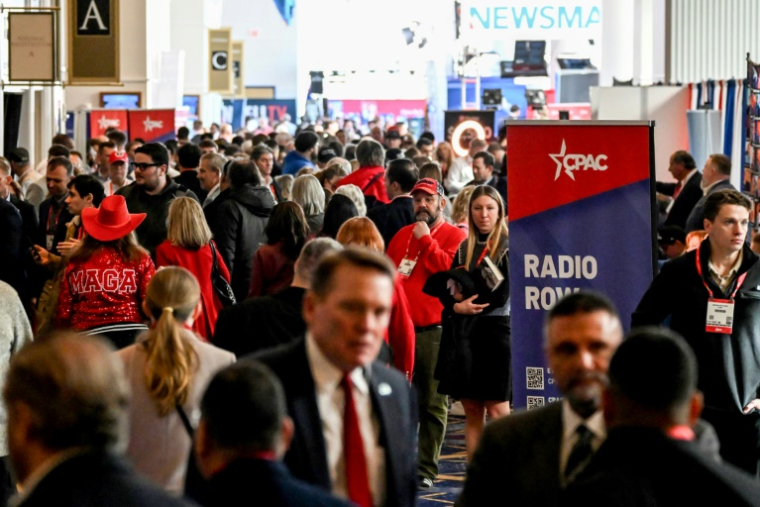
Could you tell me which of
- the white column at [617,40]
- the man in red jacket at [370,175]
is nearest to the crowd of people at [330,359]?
the man in red jacket at [370,175]

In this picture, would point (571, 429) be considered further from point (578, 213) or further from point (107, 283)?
point (107, 283)

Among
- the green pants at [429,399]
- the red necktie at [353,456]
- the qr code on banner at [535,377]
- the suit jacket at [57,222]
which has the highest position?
the suit jacket at [57,222]

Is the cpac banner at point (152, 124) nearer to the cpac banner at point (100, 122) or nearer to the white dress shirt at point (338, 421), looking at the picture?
the cpac banner at point (100, 122)

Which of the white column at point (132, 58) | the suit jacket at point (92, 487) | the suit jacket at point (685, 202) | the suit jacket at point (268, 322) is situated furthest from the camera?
the white column at point (132, 58)

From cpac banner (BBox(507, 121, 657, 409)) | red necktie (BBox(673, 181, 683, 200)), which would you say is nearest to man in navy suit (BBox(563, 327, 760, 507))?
cpac banner (BBox(507, 121, 657, 409))

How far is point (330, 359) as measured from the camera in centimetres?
334

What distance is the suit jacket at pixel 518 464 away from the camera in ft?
10.5

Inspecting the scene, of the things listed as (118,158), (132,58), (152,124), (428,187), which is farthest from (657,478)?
(132,58)

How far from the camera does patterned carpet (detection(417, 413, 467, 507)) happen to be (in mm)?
7548

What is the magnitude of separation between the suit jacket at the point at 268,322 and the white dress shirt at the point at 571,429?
2.28m

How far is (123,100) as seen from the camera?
2723 centimetres

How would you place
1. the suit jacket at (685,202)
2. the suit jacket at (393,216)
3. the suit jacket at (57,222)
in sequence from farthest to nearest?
the suit jacket at (685,202)
the suit jacket at (393,216)
the suit jacket at (57,222)

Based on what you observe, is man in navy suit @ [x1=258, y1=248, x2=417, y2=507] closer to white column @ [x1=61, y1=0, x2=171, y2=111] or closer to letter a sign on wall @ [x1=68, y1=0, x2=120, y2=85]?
letter a sign on wall @ [x1=68, y1=0, x2=120, y2=85]

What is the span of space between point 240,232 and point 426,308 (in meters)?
1.79
